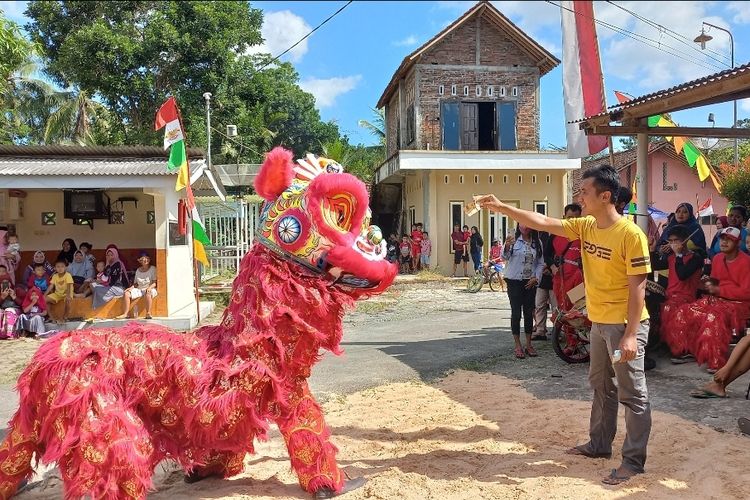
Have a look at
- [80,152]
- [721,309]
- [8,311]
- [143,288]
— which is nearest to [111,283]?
[143,288]

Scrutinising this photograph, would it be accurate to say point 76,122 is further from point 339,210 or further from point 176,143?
point 339,210

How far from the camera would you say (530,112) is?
762 inches

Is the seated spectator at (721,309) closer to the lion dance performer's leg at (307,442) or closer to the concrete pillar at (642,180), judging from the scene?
the concrete pillar at (642,180)

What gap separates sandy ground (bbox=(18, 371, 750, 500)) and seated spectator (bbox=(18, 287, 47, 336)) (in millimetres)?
6008

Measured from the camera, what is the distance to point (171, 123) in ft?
28.9

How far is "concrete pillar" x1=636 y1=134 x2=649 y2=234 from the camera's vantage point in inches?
279

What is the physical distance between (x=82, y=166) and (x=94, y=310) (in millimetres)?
2328

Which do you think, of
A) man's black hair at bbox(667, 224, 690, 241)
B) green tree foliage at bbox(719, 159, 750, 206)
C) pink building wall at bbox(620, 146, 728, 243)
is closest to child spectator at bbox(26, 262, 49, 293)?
man's black hair at bbox(667, 224, 690, 241)

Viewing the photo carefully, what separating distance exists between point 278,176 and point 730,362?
419cm

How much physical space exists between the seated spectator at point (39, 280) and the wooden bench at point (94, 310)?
1.16ft

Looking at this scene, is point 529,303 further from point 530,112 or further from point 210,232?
point 530,112

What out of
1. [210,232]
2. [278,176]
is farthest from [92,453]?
[210,232]

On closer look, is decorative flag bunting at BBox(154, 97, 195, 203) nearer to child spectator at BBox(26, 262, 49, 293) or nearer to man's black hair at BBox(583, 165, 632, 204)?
child spectator at BBox(26, 262, 49, 293)

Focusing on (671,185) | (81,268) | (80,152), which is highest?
(671,185)
